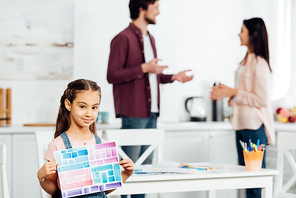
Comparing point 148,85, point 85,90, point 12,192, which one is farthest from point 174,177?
point 12,192

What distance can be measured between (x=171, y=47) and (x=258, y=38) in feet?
3.42

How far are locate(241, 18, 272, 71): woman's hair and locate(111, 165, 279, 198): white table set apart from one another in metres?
1.07

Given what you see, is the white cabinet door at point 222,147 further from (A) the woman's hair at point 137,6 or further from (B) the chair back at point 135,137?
(A) the woman's hair at point 137,6

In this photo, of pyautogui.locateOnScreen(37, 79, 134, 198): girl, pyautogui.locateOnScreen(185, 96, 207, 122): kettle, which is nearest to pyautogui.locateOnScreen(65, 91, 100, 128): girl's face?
pyautogui.locateOnScreen(37, 79, 134, 198): girl

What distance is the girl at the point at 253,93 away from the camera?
230 centimetres

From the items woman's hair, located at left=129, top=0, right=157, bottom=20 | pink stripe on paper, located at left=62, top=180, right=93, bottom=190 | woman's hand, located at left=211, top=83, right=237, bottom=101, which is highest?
woman's hair, located at left=129, top=0, right=157, bottom=20

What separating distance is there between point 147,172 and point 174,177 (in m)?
0.14

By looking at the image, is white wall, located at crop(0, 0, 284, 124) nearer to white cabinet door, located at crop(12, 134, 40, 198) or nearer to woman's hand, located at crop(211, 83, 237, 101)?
white cabinet door, located at crop(12, 134, 40, 198)

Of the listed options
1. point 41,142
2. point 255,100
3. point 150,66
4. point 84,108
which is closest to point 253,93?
A: point 255,100

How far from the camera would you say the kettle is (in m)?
3.25

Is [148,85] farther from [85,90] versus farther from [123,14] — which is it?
[85,90]

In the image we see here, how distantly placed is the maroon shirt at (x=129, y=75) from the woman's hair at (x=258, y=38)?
75 cm

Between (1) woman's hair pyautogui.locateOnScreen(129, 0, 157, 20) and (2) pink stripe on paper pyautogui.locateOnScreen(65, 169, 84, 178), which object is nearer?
(2) pink stripe on paper pyautogui.locateOnScreen(65, 169, 84, 178)

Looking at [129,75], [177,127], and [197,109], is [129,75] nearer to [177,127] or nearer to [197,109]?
[177,127]
